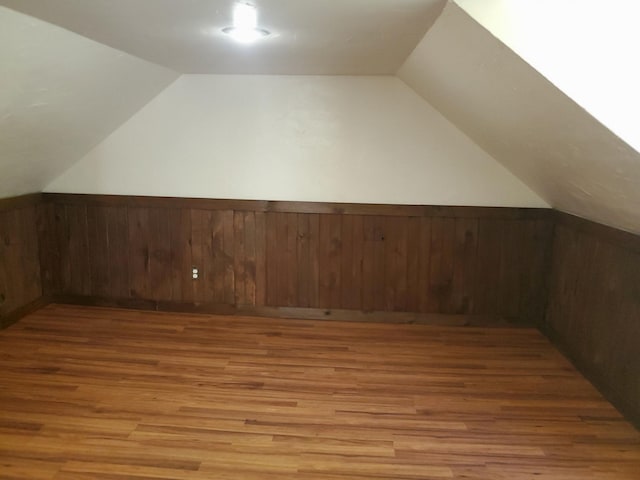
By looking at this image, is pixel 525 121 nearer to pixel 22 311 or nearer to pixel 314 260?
pixel 314 260

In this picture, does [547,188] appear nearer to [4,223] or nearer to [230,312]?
[230,312]

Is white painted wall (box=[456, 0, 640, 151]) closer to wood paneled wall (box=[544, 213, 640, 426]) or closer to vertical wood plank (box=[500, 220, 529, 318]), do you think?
wood paneled wall (box=[544, 213, 640, 426])

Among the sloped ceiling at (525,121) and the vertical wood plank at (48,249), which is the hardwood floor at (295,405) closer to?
the vertical wood plank at (48,249)

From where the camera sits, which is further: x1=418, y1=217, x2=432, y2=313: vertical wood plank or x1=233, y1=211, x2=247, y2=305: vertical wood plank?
x1=233, y1=211, x2=247, y2=305: vertical wood plank

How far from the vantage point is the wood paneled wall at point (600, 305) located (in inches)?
100

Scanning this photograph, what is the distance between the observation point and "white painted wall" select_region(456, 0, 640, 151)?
Result: 162 centimetres

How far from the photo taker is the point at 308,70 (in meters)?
3.36

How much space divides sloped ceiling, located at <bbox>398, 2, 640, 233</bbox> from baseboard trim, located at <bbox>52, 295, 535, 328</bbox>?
3.30 feet

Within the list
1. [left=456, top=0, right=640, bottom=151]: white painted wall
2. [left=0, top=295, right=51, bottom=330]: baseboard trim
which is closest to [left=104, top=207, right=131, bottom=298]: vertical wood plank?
[left=0, top=295, right=51, bottom=330]: baseboard trim

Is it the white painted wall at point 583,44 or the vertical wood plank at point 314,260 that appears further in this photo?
the vertical wood plank at point 314,260

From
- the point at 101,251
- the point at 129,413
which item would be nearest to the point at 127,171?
the point at 101,251

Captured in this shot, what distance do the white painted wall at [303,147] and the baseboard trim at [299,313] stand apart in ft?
2.73

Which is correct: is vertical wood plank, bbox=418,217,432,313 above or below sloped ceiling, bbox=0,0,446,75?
below

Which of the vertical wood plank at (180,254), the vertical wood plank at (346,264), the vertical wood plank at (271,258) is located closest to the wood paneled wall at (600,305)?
the vertical wood plank at (346,264)
